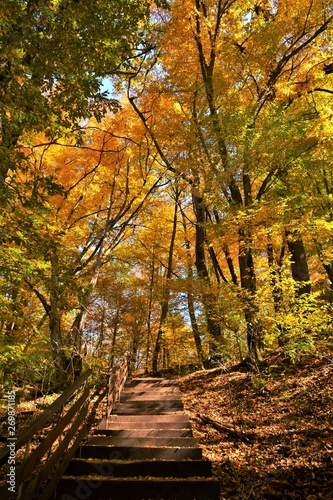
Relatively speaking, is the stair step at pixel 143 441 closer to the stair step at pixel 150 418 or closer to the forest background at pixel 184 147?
the stair step at pixel 150 418

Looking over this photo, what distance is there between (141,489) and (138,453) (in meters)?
0.99

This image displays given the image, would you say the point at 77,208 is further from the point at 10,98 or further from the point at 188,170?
the point at 10,98

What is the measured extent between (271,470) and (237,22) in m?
11.1

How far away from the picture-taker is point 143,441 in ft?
17.0

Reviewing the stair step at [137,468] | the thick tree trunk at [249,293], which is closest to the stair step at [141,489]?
the stair step at [137,468]

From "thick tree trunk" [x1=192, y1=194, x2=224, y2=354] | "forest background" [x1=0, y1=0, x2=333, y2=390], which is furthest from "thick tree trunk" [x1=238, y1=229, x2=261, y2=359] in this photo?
"thick tree trunk" [x1=192, y1=194, x2=224, y2=354]

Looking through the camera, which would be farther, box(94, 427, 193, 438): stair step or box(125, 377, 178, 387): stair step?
box(125, 377, 178, 387): stair step

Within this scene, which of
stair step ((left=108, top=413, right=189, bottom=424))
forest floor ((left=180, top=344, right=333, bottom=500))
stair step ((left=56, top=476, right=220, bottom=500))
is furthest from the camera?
stair step ((left=108, top=413, right=189, bottom=424))

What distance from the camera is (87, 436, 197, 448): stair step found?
202 inches

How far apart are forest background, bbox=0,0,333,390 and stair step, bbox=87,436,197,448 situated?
1750 mm

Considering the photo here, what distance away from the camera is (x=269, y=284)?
300 inches

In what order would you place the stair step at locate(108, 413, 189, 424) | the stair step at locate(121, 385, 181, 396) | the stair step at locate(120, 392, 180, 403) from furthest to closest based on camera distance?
the stair step at locate(121, 385, 181, 396)
the stair step at locate(120, 392, 180, 403)
the stair step at locate(108, 413, 189, 424)

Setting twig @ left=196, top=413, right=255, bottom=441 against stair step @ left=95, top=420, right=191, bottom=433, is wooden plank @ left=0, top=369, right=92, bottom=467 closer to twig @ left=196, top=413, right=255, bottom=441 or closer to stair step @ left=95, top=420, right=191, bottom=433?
stair step @ left=95, top=420, right=191, bottom=433

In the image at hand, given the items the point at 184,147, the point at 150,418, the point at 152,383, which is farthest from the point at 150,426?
the point at 184,147
